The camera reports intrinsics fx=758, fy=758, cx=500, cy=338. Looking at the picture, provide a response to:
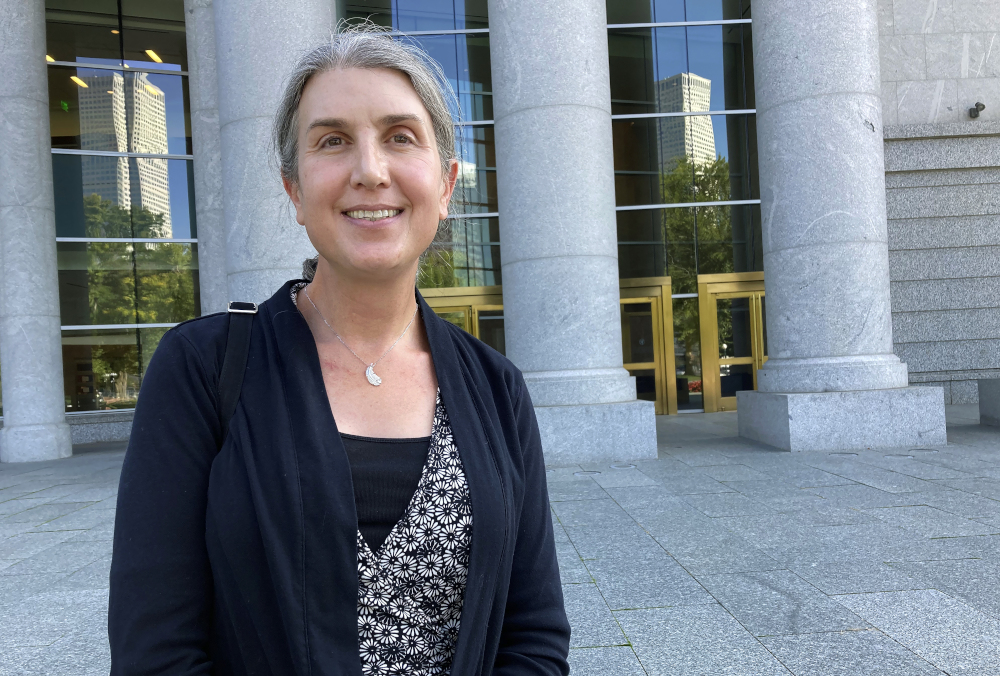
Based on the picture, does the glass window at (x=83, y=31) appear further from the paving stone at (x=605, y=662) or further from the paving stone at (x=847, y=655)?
the paving stone at (x=847, y=655)

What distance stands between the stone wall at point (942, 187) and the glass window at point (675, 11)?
328 cm

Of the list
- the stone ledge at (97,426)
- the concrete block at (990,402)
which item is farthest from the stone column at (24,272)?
the concrete block at (990,402)

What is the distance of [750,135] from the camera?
16484mm

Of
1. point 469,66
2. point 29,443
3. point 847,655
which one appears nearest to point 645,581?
point 847,655

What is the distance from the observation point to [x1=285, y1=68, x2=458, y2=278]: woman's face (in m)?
1.47

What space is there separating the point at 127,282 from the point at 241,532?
17.2 metres

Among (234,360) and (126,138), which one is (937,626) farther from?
(126,138)

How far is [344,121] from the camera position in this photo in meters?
1.47

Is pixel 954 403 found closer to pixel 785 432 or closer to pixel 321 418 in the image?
pixel 785 432

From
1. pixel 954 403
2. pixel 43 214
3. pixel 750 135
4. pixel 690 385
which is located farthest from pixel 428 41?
pixel 954 403

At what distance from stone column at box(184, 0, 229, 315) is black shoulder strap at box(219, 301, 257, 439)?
11.7 m

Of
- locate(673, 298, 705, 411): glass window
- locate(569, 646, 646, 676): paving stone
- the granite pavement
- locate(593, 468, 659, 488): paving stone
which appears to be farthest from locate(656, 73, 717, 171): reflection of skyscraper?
locate(569, 646, 646, 676): paving stone

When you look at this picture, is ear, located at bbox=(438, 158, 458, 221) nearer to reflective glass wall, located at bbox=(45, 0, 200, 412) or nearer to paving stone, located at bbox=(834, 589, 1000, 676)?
paving stone, located at bbox=(834, 589, 1000, 676)

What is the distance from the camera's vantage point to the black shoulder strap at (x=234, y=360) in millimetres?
1363
